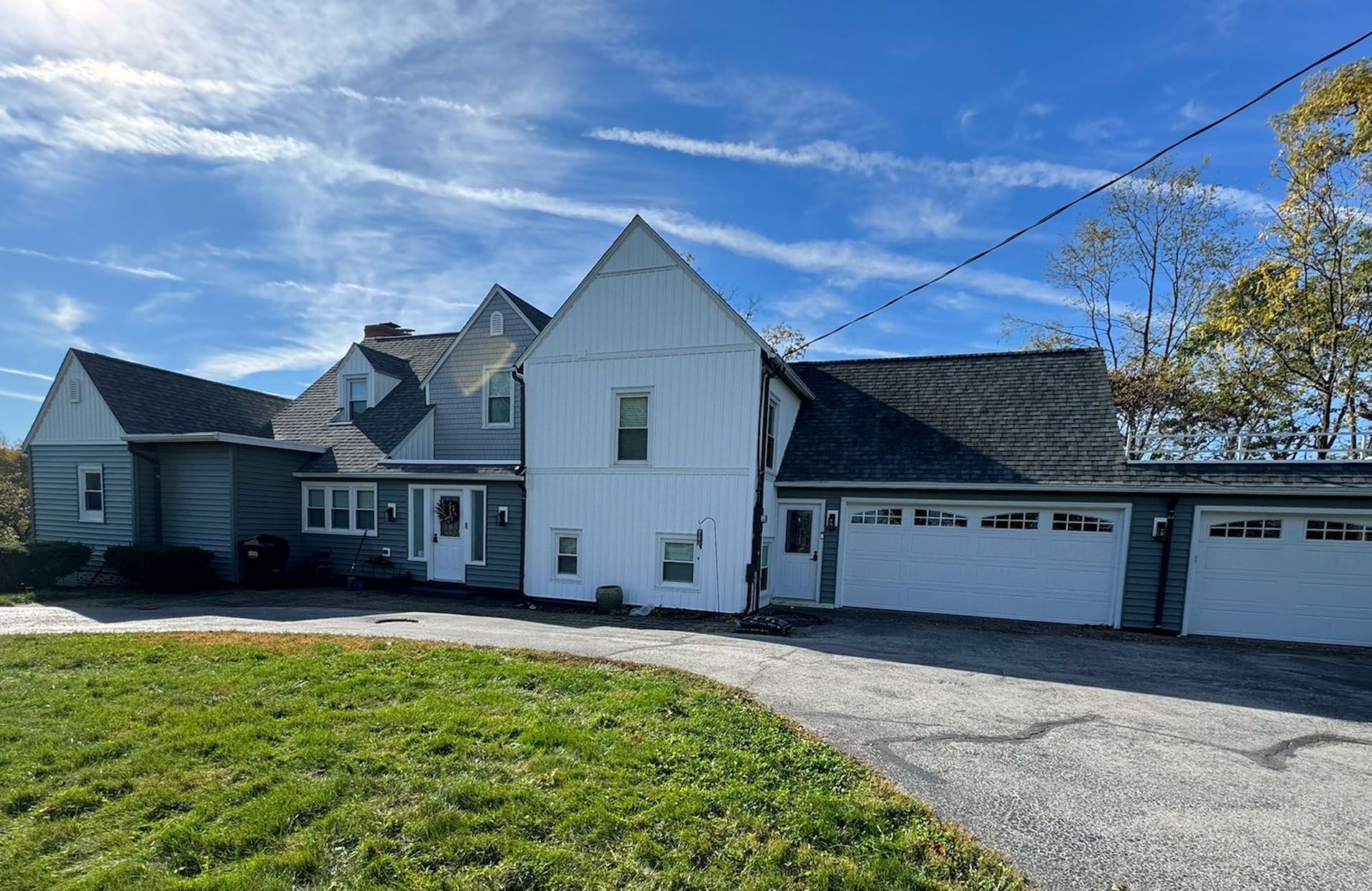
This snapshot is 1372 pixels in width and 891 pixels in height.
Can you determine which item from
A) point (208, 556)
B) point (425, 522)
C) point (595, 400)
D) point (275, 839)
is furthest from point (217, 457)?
point (275, 839)

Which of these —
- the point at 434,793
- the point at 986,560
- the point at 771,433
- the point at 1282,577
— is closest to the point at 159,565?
the point at 434,793

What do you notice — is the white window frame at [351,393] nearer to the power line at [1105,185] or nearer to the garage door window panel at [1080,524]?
the power line at [1105,185]

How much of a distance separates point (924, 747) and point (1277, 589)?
10045 mm

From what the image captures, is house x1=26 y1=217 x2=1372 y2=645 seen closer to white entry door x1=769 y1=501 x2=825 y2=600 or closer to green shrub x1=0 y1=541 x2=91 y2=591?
white entry door x1=769 y1=501 x2=825 y2=600

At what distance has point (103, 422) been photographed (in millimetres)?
14414

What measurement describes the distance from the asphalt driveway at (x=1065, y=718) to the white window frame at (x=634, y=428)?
319 centimetres

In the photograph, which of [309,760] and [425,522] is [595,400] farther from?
[309,760]

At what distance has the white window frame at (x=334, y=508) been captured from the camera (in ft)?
47.2

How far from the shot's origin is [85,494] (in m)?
14.8

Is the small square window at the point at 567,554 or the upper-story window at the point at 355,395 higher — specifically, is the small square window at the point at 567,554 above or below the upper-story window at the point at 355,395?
below

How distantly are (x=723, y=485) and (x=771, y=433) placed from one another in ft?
5.84

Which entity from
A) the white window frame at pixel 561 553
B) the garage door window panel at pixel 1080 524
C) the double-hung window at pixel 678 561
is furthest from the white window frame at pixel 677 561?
the garage door window panel at pixel 1080 524

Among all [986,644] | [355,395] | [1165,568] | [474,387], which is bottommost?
[986,644]

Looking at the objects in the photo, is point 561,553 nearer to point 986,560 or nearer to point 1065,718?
point 986,560
